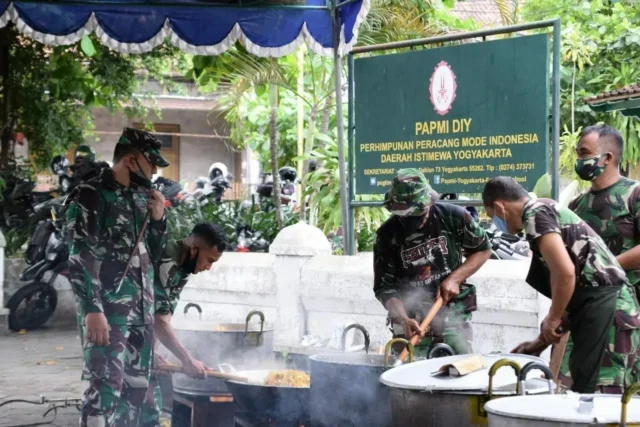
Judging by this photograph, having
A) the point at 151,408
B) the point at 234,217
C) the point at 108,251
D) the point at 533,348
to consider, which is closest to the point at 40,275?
the point at 234,217

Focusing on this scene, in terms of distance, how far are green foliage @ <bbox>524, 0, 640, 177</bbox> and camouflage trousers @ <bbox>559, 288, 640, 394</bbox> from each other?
13207mm

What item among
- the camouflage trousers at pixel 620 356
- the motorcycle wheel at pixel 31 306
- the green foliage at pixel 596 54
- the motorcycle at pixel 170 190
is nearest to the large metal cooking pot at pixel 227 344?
the camouflage trousers at pixel 620 356

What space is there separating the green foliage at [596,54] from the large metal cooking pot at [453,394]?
13811 mm

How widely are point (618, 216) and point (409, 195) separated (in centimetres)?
114

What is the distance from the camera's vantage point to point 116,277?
5.43 metres

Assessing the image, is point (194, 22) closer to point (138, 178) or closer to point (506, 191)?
point (138, 178)

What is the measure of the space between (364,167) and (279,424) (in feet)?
11.3

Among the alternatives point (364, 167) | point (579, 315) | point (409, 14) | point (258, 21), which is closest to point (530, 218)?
point (579, 315)

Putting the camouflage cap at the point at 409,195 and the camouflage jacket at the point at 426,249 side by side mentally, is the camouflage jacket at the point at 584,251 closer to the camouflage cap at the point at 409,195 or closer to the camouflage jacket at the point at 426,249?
the camouflage cap at the point at 409,195

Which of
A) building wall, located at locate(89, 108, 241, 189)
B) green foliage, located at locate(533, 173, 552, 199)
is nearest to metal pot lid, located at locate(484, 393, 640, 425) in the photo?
green foliage, located at locate(533, 173, 552, 199)

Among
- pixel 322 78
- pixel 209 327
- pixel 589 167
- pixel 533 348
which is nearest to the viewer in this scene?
pixel 533 348

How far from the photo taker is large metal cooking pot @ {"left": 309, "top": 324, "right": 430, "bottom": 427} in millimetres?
5293

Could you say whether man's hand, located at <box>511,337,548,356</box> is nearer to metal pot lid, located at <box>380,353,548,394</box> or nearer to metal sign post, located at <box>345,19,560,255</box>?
metal pot lid, located at <box>380,353,548,394</box>

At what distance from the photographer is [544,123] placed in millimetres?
7594
